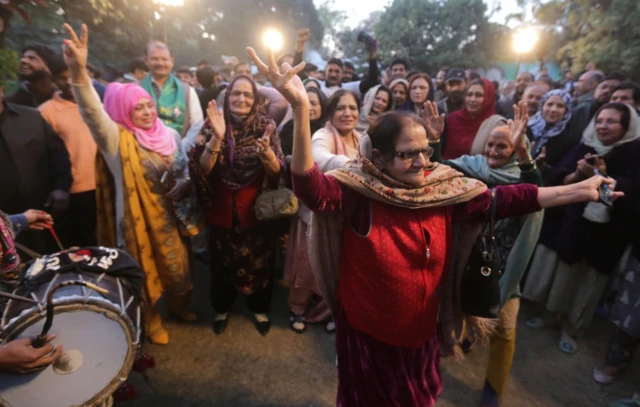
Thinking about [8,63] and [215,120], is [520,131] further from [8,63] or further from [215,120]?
[8,63]

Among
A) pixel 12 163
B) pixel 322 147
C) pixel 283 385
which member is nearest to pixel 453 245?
pixel 322 147

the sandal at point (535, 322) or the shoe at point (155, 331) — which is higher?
the sandal at point (535, 322)

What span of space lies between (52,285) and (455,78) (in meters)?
4.34

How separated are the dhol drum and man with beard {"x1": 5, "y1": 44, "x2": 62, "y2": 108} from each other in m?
2.36

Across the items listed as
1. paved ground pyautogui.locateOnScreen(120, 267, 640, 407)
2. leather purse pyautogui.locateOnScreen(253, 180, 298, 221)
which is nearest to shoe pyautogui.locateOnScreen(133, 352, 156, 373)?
paved ground pyautogui.locateOnScreen(120, 267, 640, 407)

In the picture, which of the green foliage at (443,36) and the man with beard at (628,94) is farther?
Result: the green foliage at (443,36)

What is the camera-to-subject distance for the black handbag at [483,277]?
5.39 ft

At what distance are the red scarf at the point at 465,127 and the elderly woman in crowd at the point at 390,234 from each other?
71.3 inches

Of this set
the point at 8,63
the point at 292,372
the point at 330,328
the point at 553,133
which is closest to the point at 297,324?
the point at 330,328

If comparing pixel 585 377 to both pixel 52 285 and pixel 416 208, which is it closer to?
pixel 416 208

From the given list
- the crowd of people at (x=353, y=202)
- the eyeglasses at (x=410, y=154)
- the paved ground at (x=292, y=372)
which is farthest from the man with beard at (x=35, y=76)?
the eyeglasses at (x=410, y=154)

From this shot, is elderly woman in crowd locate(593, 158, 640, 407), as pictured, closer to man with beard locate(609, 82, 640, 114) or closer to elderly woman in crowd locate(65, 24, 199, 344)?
man with beard locate(609, 82, 640, 114)

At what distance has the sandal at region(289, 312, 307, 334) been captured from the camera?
3238 millimetres

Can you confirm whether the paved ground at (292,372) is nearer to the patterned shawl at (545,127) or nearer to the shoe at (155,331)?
the shoe at (155,331)
